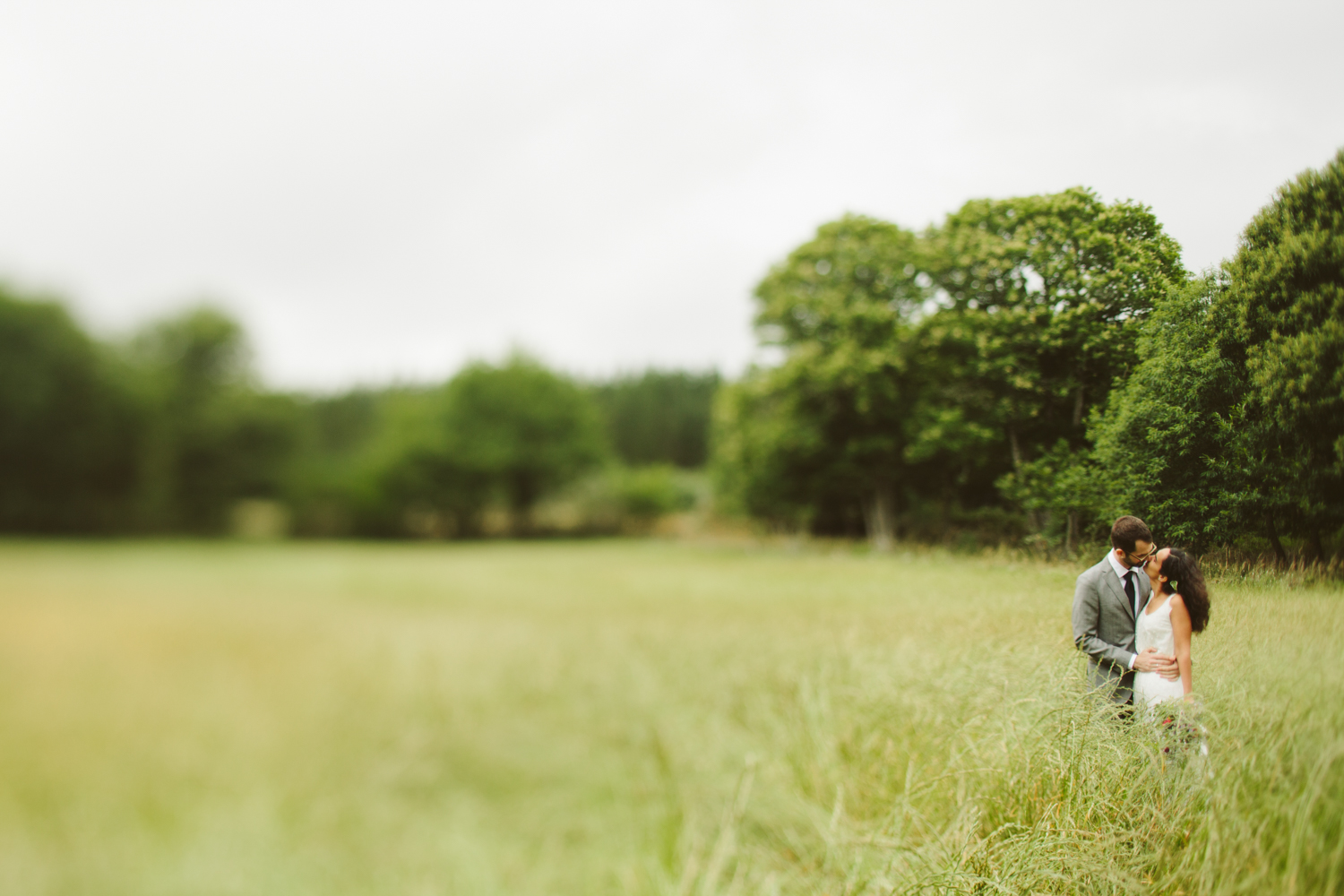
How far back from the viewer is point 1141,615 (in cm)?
129

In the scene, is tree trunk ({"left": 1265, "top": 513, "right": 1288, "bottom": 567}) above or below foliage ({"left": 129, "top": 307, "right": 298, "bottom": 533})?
below

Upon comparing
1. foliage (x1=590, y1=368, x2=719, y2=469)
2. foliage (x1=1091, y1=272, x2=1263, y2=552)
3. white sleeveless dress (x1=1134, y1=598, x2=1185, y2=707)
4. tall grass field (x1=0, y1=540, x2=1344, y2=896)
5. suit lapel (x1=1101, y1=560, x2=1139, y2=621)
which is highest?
foliage (x1=590, y1=368, x2=719, y2=469)

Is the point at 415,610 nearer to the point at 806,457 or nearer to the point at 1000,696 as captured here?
the point at 806,457

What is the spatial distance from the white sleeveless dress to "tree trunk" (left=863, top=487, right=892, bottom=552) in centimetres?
113

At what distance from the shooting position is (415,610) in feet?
37.6

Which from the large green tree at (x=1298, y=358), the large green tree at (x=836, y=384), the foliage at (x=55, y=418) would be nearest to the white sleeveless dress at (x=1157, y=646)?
the large green tree at (x=1298, y=358)

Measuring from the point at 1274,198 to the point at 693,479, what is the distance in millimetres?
19950

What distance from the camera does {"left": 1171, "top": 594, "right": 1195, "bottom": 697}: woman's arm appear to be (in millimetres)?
1231

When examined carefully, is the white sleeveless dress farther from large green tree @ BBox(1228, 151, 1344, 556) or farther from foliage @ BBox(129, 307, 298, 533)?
foliage @ BBox(129, 307, 298, 533)

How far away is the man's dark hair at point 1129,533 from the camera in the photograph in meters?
1.25

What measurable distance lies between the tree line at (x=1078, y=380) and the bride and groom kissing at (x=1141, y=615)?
8 centimetres

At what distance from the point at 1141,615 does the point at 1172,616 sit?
53 mm

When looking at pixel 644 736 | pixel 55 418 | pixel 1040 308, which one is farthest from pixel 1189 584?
pixel 55 418

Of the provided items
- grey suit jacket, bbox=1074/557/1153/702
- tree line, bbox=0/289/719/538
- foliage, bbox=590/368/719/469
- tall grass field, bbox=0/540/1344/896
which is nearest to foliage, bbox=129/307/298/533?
tree line, bbox=0/289/719/538
